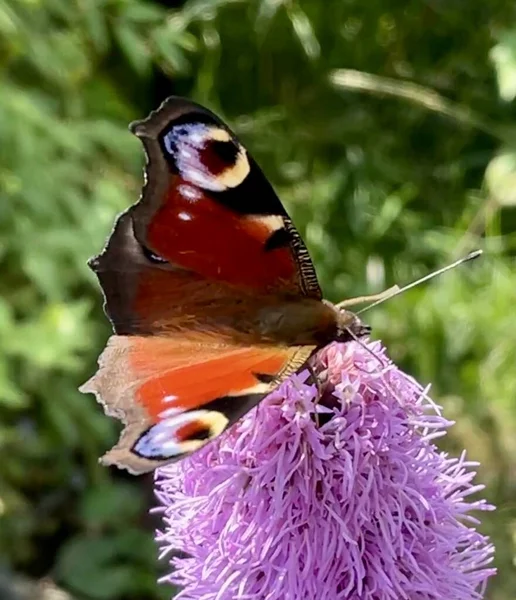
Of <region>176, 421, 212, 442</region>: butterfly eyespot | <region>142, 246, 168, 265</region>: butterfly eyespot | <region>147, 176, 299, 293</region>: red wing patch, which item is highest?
<region>147, 176, 299, 293</region>: red wing patch

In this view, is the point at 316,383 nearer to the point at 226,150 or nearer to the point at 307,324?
the point at 307,324

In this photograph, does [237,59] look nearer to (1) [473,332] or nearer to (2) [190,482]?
(1) [473,332]

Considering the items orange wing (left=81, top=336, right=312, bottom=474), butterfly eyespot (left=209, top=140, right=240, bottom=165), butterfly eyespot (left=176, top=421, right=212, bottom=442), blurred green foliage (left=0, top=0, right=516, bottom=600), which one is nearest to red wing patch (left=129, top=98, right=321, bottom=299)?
butterfly eyespot (left=209, top=140, right=240, bottom=165)

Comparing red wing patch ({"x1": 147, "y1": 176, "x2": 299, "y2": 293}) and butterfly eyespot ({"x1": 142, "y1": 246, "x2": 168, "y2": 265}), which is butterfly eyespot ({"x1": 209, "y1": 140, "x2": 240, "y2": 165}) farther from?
butterfly eyespot ({"x1": 142, "y1": 246, "x2": 168, "y2": 265})

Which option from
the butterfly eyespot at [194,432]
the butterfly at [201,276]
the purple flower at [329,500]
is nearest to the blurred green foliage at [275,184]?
the butterfly at [201,276]

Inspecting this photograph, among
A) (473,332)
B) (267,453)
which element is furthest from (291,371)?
(473,332)

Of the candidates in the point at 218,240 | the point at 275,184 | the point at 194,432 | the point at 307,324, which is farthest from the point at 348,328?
the point at 275,184

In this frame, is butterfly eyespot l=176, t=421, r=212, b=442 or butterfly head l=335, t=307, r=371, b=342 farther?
butterfly head l=335, t=307, r=371, b=342
